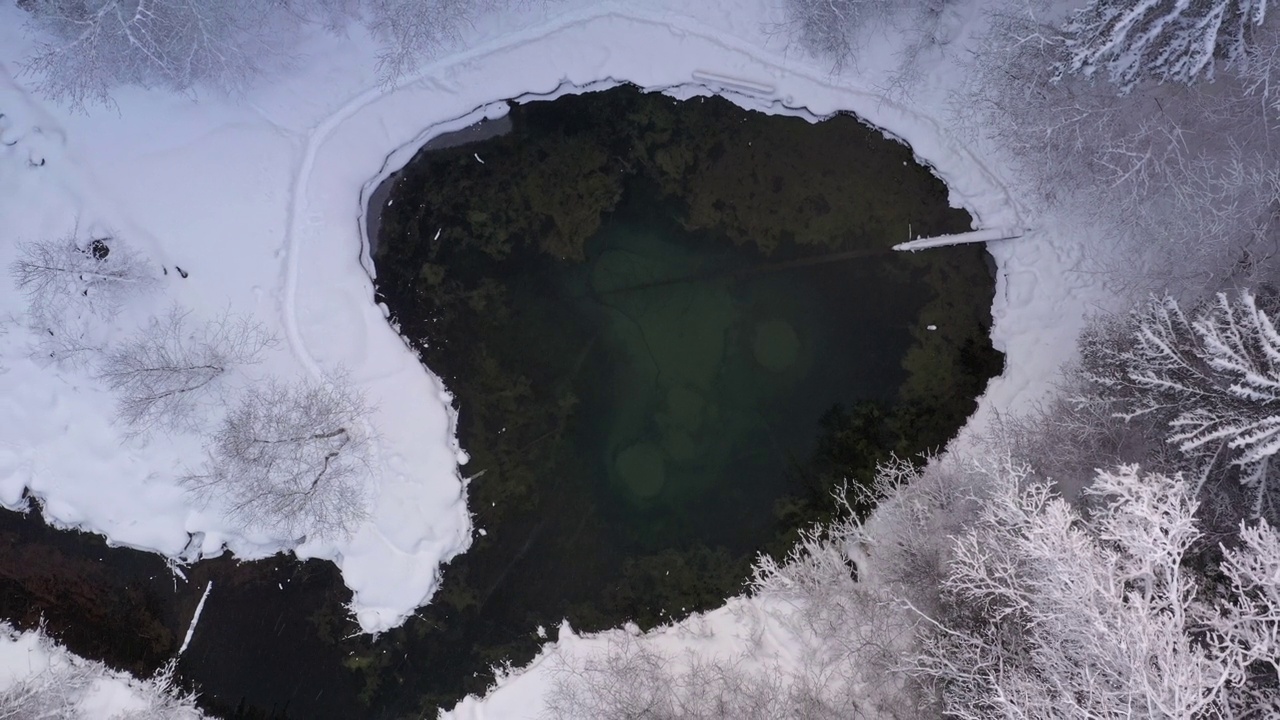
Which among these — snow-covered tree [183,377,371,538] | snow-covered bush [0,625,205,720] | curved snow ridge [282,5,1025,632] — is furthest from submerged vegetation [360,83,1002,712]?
snow-covered bush [0,625,205,720]

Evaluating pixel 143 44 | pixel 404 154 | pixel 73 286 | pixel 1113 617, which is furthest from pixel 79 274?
pixel 1113 617

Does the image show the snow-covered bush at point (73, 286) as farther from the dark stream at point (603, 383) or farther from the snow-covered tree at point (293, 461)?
the dark stream at point (603, 383)

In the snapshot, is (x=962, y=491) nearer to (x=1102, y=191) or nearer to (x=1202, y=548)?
(x=1202, y=548)

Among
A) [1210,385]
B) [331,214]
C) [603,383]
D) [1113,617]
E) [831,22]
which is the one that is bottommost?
[331,214]

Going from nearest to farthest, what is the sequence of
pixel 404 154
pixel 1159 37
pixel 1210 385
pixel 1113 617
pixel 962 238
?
pixel 1113 617 → pixel 1210 385 → pixel 1159 37 → pixel 962 238 → pixel 404 154

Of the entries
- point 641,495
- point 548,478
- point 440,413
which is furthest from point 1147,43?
point 440,413

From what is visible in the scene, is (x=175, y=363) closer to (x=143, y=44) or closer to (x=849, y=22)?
(x=143, y=44)

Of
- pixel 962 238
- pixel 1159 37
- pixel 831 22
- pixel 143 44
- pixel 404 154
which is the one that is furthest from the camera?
pixel 404 154
